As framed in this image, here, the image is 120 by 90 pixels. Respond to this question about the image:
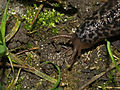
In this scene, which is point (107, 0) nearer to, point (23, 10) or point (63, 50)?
point (63, 50)

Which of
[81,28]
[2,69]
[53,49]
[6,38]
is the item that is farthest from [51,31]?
[2,69]

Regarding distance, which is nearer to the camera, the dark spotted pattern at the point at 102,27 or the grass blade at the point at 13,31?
the dark spotted pattern at the point at 102,27

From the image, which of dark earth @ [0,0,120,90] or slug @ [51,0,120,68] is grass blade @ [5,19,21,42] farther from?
slug @ [51,0,120,68]

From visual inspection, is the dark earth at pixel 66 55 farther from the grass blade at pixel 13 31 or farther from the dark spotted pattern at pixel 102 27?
the dark spotted pattern at pixel 102 27

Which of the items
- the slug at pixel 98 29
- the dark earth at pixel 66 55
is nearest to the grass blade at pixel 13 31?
the dark earth at pixel 66 55

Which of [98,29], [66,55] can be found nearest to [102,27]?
[98,29]

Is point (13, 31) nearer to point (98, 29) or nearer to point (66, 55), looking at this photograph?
point (66, 55)
